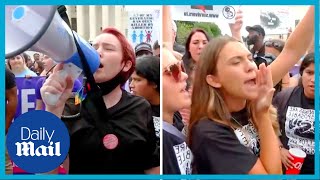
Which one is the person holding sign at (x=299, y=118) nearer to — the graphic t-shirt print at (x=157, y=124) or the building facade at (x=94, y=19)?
the graphic t-shirt print at (x=157, y=124)

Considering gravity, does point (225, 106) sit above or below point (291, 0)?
below

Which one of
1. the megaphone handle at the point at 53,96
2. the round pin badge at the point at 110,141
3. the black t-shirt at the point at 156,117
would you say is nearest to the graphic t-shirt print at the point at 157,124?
the black t-shirt at the point at 156,117

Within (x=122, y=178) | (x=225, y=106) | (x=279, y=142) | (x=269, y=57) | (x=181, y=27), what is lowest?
(x=122, y=178)

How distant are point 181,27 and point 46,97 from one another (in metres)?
0.94

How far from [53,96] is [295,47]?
5.05ft

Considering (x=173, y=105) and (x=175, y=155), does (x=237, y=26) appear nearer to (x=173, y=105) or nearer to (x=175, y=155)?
(x=173, y=105)

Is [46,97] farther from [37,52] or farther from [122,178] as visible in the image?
[122,178]

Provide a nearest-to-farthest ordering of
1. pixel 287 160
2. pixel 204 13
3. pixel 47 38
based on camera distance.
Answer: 1. pixel 47 38
2. pixel 204 13
3. pixel 287 160

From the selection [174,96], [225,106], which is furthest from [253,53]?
[174,96]

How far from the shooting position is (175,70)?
3064 millimetres

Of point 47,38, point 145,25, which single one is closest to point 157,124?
point 145,25

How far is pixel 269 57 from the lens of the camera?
3.10 metres

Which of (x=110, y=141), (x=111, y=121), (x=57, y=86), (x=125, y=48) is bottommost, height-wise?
(x=110, y=141)

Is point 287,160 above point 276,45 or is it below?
below
